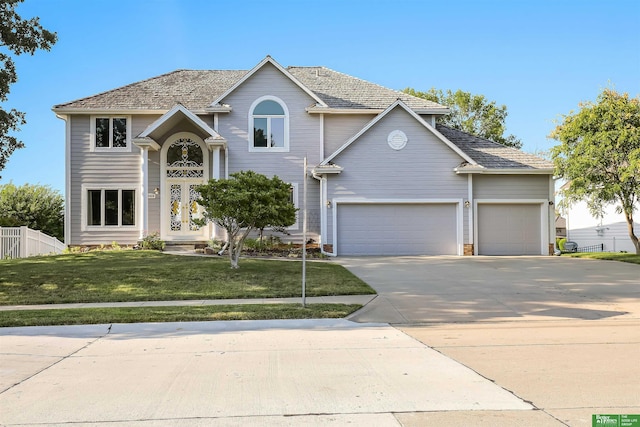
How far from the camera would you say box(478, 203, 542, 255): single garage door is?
22438mm

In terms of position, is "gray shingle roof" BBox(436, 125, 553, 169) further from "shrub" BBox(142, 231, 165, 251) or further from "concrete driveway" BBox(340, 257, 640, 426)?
"shrub" BBox(142, 231, 165, 251)

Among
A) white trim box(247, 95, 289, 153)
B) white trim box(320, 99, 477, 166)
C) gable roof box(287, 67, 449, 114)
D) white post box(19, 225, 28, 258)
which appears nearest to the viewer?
white trim box(320, 99, 477, 166)

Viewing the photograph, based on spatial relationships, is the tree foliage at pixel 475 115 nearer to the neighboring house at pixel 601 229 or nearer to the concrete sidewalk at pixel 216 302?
the neighboring house at pixel 601 229

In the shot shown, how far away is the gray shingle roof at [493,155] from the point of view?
22375 millimetres

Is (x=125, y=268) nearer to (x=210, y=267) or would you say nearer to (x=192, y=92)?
(x=210, y=267)

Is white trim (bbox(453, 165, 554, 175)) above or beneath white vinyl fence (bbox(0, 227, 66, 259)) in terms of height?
above

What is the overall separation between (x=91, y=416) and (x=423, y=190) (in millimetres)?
18400

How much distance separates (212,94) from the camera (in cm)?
2436

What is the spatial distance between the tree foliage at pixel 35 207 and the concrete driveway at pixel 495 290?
25240 millimetres

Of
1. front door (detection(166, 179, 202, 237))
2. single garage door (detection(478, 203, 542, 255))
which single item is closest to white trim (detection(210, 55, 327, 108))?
front door (detection(166, 179, 202, 237))

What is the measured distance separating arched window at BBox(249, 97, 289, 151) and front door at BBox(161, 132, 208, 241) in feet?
8.01

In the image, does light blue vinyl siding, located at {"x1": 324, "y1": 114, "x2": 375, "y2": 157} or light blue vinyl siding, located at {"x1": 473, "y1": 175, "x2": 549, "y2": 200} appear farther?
light blue vinyl siding, located at {"x1": 324, "y1": 114, "x2": 375, "y2": 157}

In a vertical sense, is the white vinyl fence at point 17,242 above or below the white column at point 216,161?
below

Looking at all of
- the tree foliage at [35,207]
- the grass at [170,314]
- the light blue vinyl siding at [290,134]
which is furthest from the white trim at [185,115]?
the tree foliage at [35,207]
